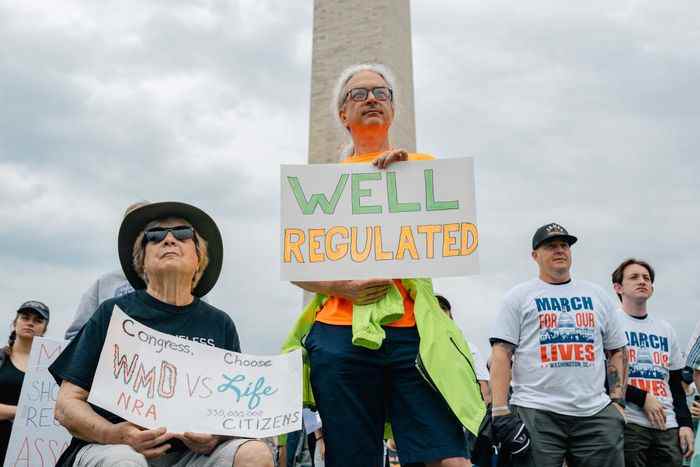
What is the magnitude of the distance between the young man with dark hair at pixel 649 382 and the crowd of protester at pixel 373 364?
2.55ft

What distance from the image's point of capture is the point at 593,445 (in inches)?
163

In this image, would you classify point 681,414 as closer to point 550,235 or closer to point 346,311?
point 550,235

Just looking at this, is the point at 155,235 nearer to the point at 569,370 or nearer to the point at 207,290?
the point at 207,290

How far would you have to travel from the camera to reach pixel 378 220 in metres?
3.20

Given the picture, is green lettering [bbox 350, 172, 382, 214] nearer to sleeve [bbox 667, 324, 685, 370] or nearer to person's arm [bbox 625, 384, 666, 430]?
person's arm [bbox 625, 384, 666, 430]

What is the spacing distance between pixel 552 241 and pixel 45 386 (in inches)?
109

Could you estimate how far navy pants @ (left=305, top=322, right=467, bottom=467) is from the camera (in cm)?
280

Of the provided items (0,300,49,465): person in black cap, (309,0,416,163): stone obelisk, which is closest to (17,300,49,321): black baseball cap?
(0,300,49,465): person in black cap

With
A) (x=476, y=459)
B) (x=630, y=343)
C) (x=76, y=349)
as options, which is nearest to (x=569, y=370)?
(x=476, y=459)

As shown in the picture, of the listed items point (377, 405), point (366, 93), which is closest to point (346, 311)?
point (377, 405)

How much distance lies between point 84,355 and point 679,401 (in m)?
3.91

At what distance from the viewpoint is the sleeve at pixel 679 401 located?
5.26 meters

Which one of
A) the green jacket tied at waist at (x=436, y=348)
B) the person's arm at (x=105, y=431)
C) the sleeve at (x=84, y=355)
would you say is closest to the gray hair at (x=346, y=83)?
the green jacket tied at waist at (x=436, y=348)

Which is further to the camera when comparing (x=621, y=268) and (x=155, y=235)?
(x=621, y=268)
